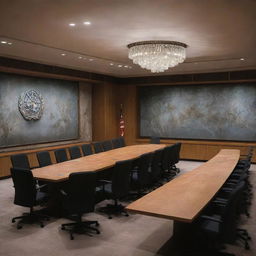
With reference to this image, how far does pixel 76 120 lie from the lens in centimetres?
1100

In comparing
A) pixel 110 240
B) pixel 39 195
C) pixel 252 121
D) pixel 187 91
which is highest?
pixel 187 91

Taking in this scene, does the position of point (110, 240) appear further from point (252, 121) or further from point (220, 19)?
point (252, 121)

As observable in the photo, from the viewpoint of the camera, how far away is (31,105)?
9078 mm

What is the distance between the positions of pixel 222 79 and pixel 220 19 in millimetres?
6228

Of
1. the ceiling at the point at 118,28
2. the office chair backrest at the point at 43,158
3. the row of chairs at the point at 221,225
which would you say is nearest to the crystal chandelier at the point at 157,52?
the ceiling at the point at 118,28

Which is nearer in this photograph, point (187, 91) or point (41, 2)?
point (41, 2)

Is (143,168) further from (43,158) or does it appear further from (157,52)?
(157,52)

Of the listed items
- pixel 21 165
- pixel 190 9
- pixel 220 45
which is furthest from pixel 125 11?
Answer: pixel 21 165

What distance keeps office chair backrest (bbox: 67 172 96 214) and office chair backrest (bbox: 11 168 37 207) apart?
67 centimetres

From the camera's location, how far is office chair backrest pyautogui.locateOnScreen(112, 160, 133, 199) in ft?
15.7

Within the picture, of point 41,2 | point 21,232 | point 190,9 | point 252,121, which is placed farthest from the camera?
point 252,121

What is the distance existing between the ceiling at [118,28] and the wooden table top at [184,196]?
2357 mm

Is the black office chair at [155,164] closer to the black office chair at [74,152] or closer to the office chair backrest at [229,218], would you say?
the black office chair at [74,152]

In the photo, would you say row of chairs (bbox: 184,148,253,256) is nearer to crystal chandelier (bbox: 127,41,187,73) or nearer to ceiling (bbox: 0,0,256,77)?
ceiling (bbox: 0,0,256,77)
